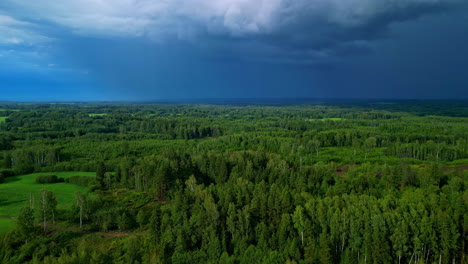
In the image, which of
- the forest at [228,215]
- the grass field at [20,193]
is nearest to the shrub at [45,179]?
the forest at [228,215]

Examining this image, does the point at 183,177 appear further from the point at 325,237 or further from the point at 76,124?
the point at 76,124

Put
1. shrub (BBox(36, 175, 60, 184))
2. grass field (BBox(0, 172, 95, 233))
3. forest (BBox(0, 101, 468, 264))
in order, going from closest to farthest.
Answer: forest (BBox(0, 101, 468, 264)) < grass field (BBox(0, 172, 95, 233)) < shrub (BBox(36, 175, 60, 184))

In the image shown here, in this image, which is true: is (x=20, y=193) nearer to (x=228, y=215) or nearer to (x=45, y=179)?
(x=45, y=179)

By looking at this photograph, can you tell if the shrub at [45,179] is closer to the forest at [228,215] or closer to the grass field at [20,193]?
the forest at [228,215]

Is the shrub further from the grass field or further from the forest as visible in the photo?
the grass field

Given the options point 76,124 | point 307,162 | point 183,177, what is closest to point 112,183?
point 183,177

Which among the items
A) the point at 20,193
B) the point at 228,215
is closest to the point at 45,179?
the point at 20,193

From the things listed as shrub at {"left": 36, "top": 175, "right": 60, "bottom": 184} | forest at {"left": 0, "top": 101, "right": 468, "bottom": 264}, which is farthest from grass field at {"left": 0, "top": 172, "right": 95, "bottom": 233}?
shrub at {"left": 36, "top": 175, "right": 60, "bottom": 184}

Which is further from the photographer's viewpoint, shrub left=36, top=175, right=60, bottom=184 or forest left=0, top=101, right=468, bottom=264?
shrub left=36, top=175, right=60, bottom=184

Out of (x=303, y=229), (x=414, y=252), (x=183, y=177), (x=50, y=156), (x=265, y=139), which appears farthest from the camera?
(x=265, y=139)
